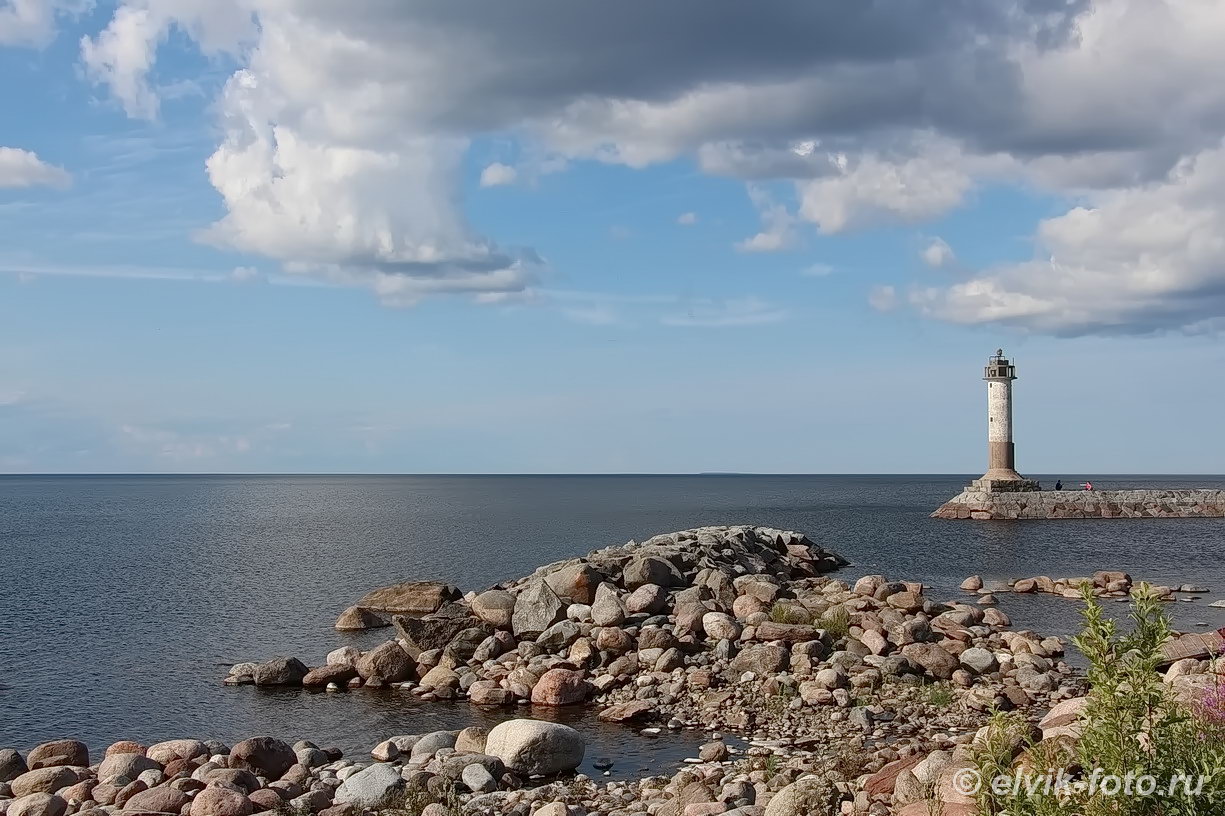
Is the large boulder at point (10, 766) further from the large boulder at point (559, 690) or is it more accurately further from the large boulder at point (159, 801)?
the large boulder at point (559, 690)

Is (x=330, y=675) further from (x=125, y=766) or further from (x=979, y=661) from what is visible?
(x=979, y=661)

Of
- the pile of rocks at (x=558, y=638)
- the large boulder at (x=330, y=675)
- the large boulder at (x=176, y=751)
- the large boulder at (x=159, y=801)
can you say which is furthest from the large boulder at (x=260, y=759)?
the large boulder at (x=330, y=675)

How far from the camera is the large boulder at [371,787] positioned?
49.7 feet

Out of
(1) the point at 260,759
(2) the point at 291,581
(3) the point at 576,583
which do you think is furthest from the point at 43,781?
(2) the point at 291,581

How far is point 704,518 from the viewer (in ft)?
338

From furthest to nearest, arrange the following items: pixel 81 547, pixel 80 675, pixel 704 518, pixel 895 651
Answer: pixel 704 518, pixel 81 547, pixel 80 675, pixel 895 651

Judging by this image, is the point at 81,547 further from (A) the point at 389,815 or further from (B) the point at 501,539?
(A) the point at 389,815

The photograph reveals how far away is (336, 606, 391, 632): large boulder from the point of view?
33.8m

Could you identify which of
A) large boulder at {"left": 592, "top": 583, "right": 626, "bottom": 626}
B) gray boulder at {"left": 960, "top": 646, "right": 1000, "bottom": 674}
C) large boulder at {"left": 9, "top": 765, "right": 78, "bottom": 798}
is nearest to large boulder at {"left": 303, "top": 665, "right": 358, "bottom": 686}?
large boulder at {"left": 592, "top": 583, "right": 626, "bottom": 626}

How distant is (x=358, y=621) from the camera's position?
3394cm

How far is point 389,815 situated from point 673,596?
16211mm

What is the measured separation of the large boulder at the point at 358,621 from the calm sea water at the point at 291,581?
822 mm

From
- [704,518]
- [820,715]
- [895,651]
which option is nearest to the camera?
[820,715]

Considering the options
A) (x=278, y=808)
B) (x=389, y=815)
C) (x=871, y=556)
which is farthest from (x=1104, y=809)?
(x=871, y=556)
